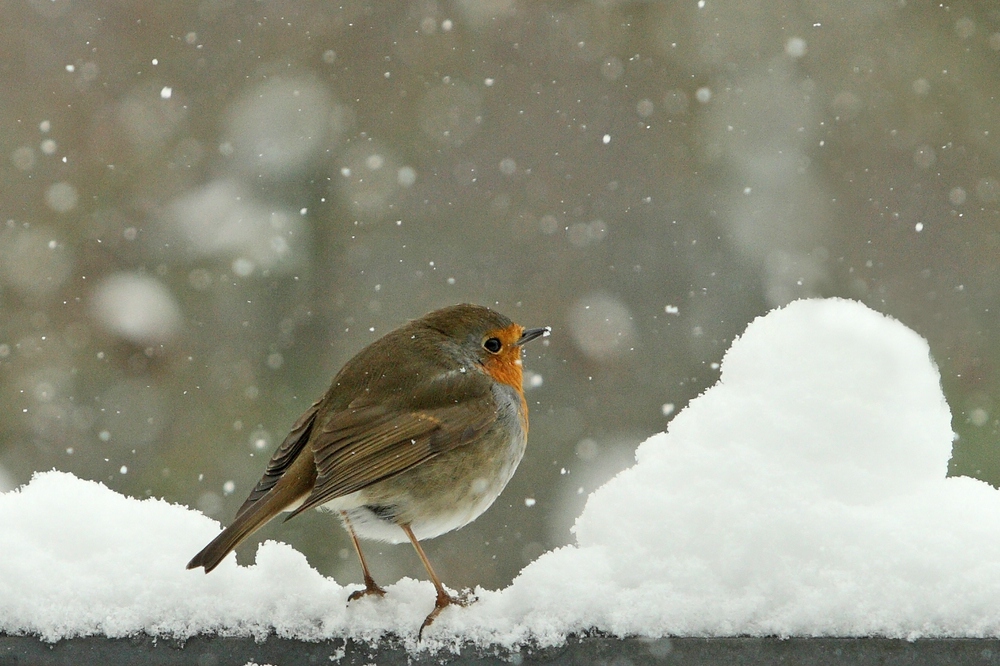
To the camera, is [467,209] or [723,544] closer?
[723,544]

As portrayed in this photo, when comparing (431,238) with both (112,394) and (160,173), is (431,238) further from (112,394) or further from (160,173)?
(112,394)

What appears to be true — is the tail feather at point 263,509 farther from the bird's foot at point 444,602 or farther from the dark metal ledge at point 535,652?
the bird's foot at point 444,602

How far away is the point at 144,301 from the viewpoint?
5.16 m

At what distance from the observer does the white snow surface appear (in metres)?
1.61

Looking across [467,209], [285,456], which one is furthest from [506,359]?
[467,209]

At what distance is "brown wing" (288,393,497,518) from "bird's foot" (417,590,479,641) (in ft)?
1.34

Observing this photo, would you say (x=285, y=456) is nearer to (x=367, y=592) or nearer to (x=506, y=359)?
(x=367, y=592)

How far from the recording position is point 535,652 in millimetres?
1621

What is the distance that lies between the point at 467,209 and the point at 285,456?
371 cm

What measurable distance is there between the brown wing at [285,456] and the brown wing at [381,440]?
0.19 feet

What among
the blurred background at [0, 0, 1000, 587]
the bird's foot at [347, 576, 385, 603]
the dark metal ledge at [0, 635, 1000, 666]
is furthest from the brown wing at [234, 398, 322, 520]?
the blurred background at [0, 0, 1000, 587]

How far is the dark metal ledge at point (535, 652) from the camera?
1539mm

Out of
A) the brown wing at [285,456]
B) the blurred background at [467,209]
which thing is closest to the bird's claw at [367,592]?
the brown wing at [285,456]

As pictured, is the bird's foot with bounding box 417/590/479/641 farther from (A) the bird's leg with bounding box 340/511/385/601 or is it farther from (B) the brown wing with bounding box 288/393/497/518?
(B) the brown wing with bounding box 288/393/497/518
